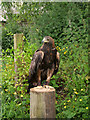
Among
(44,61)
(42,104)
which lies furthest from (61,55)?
(42,104)

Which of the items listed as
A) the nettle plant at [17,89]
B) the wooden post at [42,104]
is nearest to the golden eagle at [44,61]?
the wooden post at [42,104]

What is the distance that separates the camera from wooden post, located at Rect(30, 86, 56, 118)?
1773 millimetres

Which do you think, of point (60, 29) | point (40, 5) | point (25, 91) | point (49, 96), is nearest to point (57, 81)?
point (25, 91)

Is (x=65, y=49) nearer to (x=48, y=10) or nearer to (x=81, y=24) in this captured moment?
(x=81, y=24)

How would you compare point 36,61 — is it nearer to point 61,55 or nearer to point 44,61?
point 44,61

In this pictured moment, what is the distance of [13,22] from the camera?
16.5 feet

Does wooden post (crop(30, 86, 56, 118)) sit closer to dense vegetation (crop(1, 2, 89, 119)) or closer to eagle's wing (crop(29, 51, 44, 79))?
eagle's wing (crop(29, 51, 44, 79))

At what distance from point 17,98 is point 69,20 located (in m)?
2.46

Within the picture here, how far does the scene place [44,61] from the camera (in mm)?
2018

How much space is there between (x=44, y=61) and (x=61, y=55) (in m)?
2.02

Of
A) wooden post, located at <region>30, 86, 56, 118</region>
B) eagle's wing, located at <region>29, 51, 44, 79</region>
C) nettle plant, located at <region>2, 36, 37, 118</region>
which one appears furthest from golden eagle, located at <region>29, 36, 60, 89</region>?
nettle plant, located at <region>2, 36, 37, 118</region>

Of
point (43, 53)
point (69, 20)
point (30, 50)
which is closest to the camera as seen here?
point (43, 53)

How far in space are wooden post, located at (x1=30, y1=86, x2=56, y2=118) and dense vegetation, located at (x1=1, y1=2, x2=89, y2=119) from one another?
3.58 feet

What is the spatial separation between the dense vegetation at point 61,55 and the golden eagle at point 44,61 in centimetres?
102
